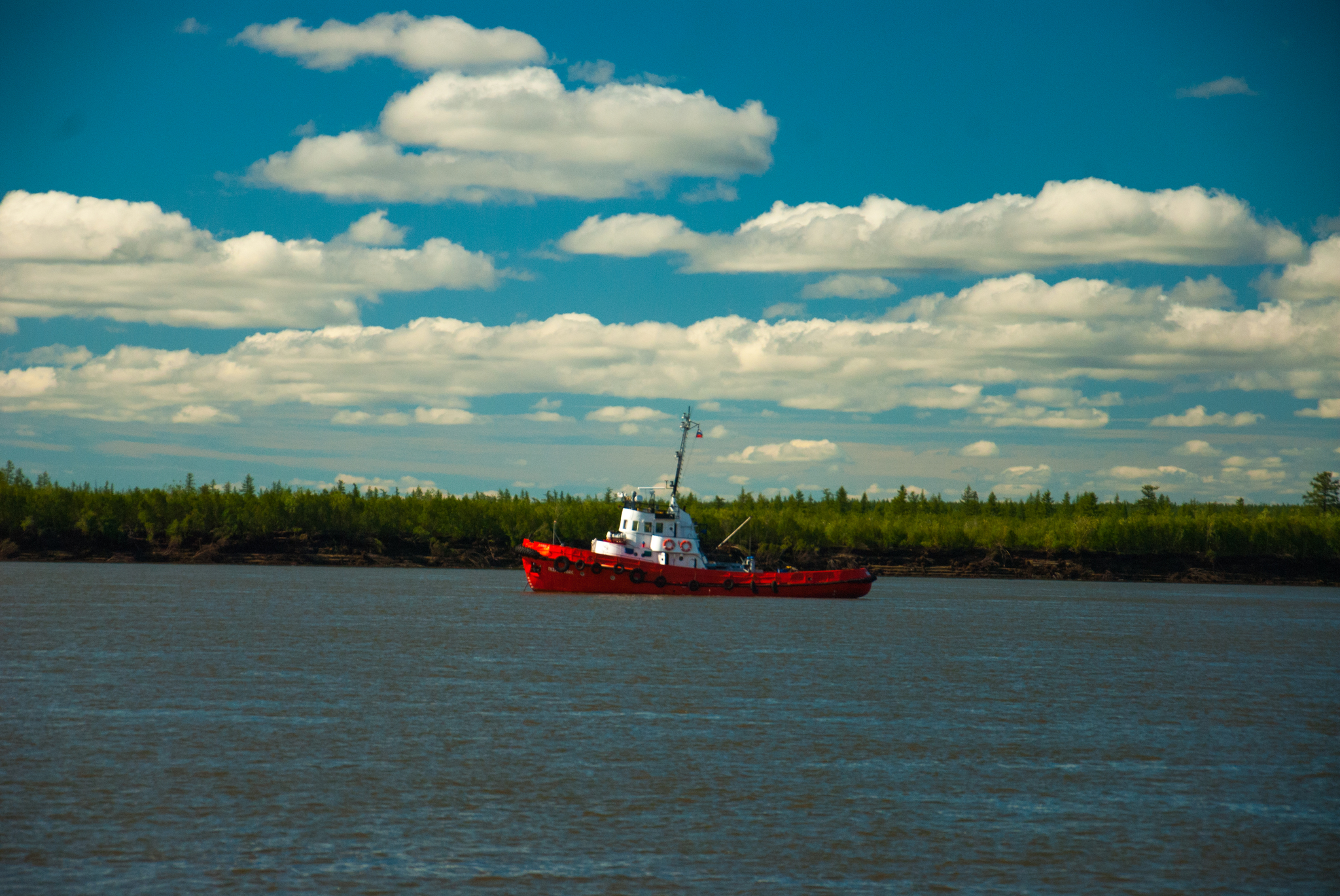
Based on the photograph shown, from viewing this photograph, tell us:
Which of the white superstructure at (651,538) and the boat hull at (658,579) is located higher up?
the white superstructure at (651,538)

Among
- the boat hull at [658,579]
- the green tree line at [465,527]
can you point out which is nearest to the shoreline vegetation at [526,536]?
the green tree line at [465,527]

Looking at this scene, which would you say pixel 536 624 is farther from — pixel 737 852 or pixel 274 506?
pixel 274 506

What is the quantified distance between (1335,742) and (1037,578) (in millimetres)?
121176

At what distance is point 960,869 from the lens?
61.2 ft

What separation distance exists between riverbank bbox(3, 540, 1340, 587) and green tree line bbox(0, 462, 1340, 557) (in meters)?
0.92

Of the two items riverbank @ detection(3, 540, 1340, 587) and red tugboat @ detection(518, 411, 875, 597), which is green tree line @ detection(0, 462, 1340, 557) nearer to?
riverbank @ detection(3, 540, 1340, 587)

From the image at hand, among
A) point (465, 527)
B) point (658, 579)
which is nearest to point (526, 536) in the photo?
point (465, 527)

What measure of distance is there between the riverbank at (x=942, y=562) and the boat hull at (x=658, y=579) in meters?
52.8

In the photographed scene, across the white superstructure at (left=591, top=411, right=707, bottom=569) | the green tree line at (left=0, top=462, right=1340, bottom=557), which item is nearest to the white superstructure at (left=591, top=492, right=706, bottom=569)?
the white superstructure at (left=591, top=411, right=707, bottom=569)

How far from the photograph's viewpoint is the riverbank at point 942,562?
141m

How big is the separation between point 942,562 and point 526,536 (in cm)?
5019

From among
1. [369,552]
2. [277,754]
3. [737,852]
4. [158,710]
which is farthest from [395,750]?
[369,552]

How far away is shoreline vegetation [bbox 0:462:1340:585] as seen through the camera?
139 meters

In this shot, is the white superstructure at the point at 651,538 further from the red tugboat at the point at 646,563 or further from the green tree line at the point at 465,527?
the green tree line at the point at 465,527
